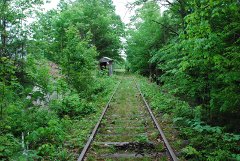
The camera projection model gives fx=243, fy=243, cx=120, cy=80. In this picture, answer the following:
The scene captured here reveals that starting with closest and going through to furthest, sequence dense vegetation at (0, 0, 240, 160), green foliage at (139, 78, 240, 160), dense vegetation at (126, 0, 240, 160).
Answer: green foliage at (139, 78, 240, 160)
dense vegetation at (0, 0, 240, 160)
dense vegetation at (126, 0, 240, 160)

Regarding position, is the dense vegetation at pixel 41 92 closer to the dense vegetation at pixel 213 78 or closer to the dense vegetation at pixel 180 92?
the dense vegetation at pixel 180 92

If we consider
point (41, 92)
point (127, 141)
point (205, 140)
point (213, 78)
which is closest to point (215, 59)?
point (213, 78)

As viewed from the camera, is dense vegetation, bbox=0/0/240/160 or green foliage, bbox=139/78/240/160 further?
dense vegetation, bbox=0/0/240/160

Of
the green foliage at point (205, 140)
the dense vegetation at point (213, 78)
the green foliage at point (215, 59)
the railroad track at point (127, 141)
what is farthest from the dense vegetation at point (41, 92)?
the green foliage at point (215, 59)

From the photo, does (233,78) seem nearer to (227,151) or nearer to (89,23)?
(227,151)

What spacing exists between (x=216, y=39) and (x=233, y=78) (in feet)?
3.95

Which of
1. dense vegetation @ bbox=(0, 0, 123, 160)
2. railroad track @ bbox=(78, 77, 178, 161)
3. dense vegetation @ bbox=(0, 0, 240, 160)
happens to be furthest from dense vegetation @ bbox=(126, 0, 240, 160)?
dense vegetation @ bbox=(0, 0, 123, 160)

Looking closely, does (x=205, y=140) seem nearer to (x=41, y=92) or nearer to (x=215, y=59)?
(x=215, y=59)

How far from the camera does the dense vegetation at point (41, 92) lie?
5.79 meters

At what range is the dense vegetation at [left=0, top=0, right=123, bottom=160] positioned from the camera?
19.0 ft

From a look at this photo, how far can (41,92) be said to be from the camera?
9.34 metres

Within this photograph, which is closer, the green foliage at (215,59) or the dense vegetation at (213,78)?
the dense vegetation at (213,78)

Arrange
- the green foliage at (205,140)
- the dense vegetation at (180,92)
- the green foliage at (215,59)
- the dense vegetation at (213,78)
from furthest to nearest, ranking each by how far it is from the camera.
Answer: the green foliage at (215,59) → the dense vegetation at (213,78) → the dense vegetation at (180,92) → the green foliage at (205,140)

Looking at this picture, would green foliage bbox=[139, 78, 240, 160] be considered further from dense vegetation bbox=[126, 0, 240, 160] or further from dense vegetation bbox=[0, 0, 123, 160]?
dense vegetation bbox=[0, 0, 123, 160]
